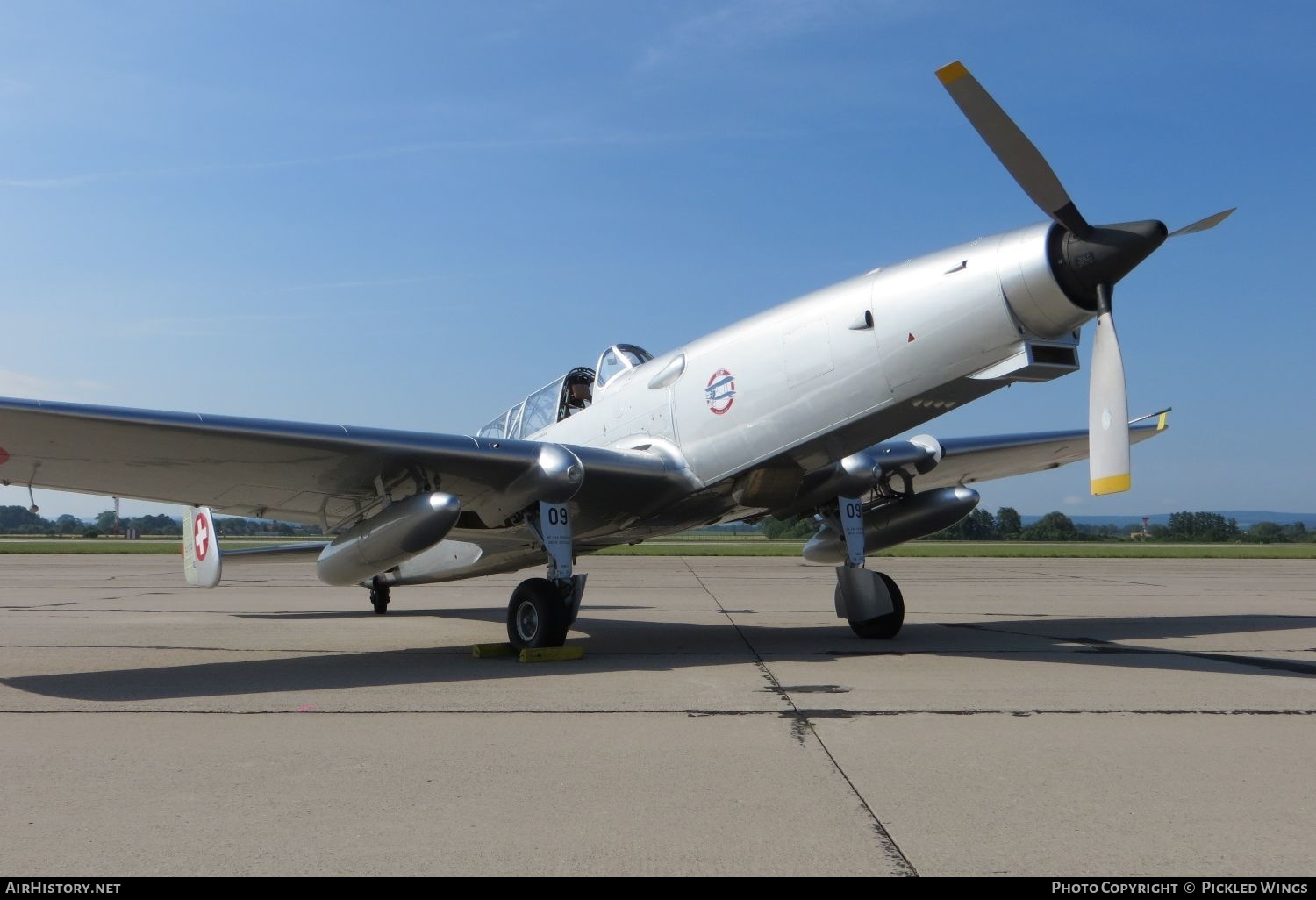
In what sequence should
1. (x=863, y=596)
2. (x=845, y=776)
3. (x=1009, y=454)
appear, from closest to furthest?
(x=845, y=776) → (x=863, y=596) → (x=1009, y=454)

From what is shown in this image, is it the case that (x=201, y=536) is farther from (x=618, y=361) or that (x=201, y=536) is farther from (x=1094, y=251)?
(x=1094, y=251)

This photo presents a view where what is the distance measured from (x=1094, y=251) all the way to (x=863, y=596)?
4.46 metres

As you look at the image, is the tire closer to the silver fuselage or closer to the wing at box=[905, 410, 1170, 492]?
the silver fuselage

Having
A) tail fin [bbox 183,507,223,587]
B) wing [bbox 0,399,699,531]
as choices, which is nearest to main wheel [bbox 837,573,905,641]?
wing [bbox 0,399,699,531]

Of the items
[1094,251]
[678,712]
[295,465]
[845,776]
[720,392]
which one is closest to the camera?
[845,776]

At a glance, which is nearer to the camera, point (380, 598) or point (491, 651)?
point (491, 651)

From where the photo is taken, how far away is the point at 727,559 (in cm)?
3653

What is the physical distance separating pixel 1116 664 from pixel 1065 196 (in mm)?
3752

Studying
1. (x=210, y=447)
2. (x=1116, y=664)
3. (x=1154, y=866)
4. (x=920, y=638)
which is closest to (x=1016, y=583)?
(x=920, y=638)

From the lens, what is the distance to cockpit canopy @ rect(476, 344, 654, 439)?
10.6m

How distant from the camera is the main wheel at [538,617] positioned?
873 centimetres

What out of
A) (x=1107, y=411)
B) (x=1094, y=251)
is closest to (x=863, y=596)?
(x=1107, y=411)

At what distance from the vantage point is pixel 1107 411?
23.5 feet

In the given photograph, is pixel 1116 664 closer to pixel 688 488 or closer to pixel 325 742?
pixel 688 488
